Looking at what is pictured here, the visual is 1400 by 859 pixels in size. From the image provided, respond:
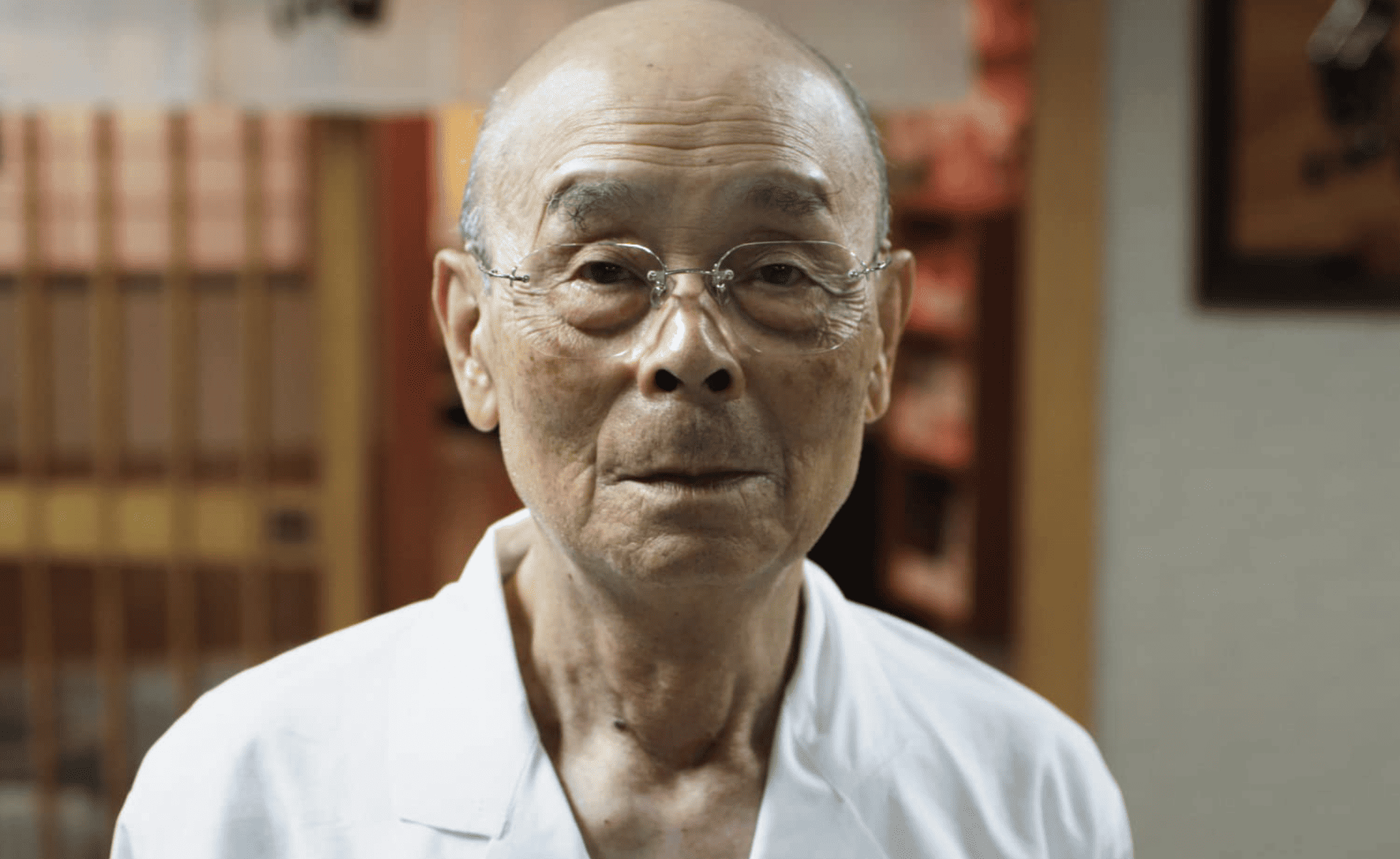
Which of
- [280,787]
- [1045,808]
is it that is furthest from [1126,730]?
[280,787]

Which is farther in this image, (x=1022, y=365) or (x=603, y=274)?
(x=1022, y=365)

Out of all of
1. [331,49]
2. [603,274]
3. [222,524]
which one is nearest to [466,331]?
[603,274]

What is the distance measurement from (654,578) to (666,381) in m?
0.13

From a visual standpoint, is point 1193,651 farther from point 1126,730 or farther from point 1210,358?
point 1210,358

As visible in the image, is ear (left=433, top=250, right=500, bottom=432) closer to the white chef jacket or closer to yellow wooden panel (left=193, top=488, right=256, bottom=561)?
the white chef jacket

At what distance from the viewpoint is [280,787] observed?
0.91m

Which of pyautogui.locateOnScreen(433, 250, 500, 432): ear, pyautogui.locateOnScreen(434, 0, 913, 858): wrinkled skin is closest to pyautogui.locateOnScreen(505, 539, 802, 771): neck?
pyautogui.locateOnScreen(434, 0, 913, 858): wrinkled skin

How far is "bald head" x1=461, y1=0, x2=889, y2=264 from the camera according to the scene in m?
0.85

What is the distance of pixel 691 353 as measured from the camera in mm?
815

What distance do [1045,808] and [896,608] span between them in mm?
3844

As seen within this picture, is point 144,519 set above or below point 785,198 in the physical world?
below

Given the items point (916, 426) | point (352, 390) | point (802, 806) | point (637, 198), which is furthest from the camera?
point (916, 426)

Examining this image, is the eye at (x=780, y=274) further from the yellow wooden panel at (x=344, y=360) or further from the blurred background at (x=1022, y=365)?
the yellow wooden panel at (x=344, y=360)

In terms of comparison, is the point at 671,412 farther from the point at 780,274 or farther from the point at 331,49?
the point at 331,49
